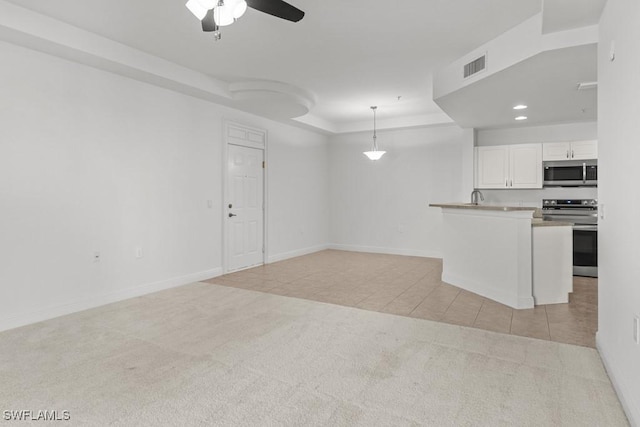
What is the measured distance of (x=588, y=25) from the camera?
10.0ft

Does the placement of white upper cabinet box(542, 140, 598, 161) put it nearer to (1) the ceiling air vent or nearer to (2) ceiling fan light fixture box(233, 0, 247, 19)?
(1) the ceiling air vent

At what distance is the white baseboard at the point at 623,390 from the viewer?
184 cm

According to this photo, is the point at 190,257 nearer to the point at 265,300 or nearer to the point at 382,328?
the point at 265,300

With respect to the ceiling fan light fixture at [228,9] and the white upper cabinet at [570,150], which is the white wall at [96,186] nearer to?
the ceiling fan light fixture at [228,9]

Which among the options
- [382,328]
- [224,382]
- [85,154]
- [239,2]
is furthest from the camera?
[85,154]

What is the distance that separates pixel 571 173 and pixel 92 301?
6.89 metres

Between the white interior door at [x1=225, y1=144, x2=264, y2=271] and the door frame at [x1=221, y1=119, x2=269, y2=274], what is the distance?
1.8 inches

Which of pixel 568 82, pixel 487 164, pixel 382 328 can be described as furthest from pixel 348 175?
pixel 382 328

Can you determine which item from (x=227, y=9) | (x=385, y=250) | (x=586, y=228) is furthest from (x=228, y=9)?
(x=385, y=250)

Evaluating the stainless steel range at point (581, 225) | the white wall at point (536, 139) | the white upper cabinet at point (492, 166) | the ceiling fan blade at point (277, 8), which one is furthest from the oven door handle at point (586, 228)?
the ceiling fan blade at point (277, 8)

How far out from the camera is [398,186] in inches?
303

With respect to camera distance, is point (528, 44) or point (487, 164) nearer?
point (528, 44)

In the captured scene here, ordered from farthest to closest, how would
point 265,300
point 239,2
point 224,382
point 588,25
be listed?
point 265,300 < point 588,25 < point 224,382 < point 239,2

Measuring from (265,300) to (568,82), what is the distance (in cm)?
412
